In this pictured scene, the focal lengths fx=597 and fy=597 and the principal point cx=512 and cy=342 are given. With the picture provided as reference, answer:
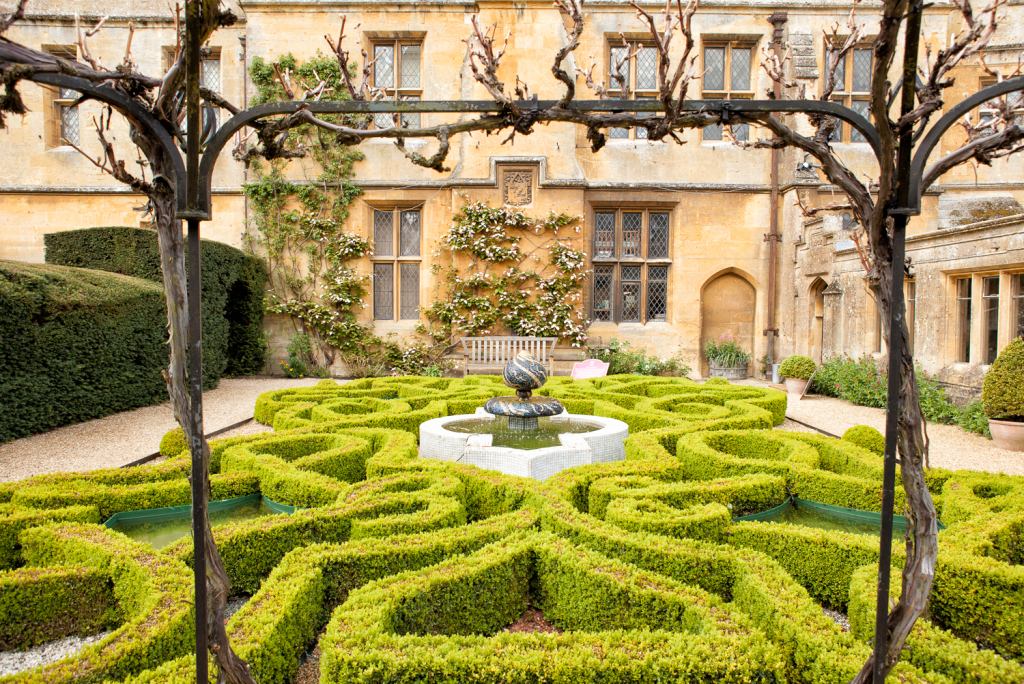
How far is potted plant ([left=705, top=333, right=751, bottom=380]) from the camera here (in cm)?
1205

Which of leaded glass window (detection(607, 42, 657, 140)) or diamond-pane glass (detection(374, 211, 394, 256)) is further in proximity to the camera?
diamond-pane glass (detection(374, 211, 394, 256))

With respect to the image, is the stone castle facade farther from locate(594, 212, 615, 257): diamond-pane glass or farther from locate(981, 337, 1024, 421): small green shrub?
locate(981, 337, 1024, 421): small green shrub

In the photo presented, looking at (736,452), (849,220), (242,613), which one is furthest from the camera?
(849,220)

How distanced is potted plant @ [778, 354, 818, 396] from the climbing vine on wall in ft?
12.2

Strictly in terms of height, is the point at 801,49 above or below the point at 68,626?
above

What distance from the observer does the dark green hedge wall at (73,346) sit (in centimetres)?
600

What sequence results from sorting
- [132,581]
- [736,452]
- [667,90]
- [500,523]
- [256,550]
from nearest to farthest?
[667,90], [132,581], [256,550], [500,523], [736,452]

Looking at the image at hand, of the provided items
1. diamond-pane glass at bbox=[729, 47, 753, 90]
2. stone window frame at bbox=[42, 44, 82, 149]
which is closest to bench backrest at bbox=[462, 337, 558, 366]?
diamond-pane glass at bbox=[729, 47, 753, 90]

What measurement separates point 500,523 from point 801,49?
12.3 meters

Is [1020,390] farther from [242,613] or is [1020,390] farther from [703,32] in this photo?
[703,32]

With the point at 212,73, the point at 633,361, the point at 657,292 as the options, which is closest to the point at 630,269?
the point at 657,292

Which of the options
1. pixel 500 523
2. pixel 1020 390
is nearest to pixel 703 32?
pixel 1020 390

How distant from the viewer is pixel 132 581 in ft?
8.95

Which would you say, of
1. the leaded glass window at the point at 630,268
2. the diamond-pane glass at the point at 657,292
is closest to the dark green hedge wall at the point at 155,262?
the leaded glass window at the point at 630,268
